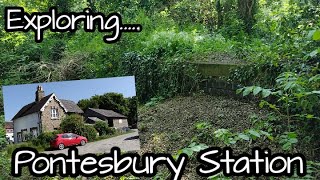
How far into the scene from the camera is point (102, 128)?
3.20m

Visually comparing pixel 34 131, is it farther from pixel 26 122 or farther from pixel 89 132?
pixel 89 132

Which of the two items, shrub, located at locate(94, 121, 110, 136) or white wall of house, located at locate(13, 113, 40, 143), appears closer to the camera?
white wall of house, located at locate(13, 113, 40, 143)

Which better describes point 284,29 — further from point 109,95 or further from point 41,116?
point 41,116

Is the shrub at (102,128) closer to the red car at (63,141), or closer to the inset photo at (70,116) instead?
the inset photo at (70,116)

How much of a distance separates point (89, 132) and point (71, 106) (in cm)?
24

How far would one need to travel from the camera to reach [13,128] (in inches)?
120

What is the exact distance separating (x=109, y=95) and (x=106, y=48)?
15.5 feet

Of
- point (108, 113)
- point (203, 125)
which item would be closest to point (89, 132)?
point (108, 113)

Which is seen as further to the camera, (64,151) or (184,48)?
(184,48)

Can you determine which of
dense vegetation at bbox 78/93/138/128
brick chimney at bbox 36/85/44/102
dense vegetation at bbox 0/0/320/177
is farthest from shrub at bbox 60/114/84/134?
dense vegetation at bbox 0/0/320/177

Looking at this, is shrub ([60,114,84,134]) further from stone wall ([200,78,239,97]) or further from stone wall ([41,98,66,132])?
stone wall ([200,78,239,97])

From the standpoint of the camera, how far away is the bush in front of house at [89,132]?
10.2 feet

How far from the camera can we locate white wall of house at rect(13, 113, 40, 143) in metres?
3.03

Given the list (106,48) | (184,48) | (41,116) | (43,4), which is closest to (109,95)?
(41,116)
